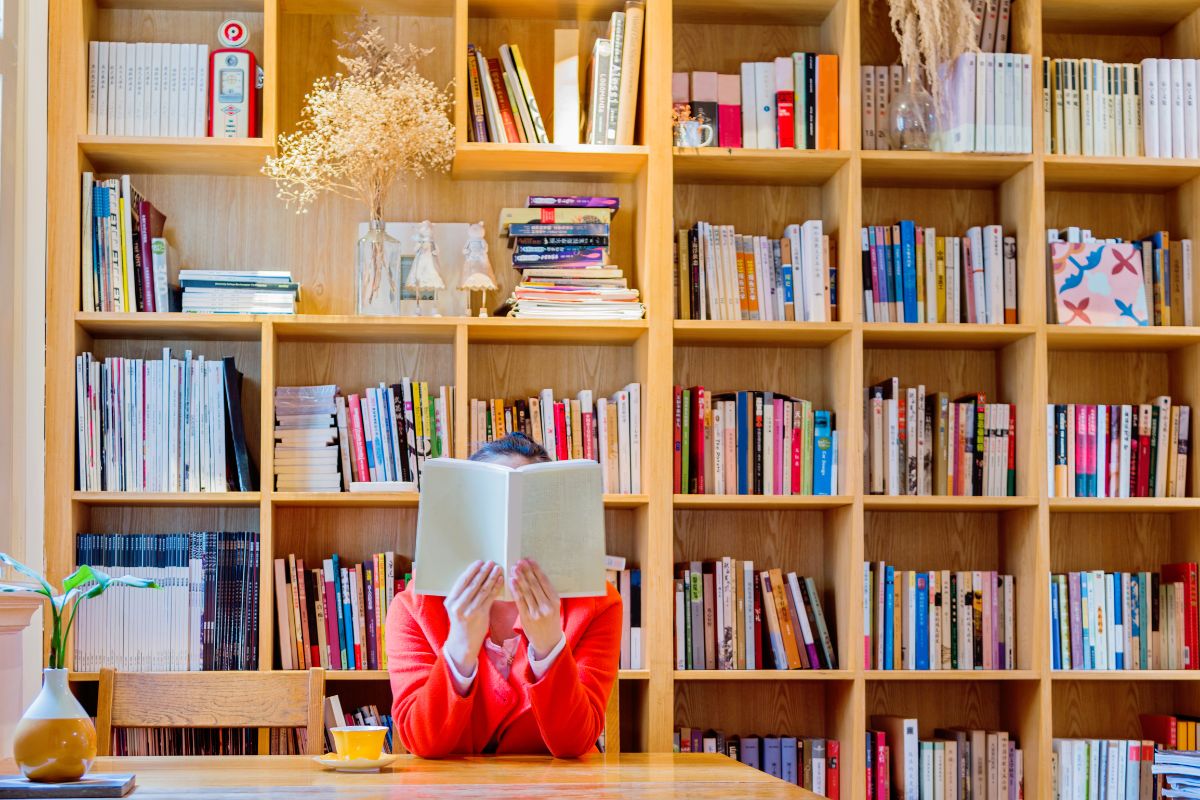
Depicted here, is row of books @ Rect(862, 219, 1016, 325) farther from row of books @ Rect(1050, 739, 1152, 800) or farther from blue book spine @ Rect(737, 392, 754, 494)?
row of books @ Rect(1050, 739, 1152, 800)

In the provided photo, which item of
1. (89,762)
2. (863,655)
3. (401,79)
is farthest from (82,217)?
(863,655)

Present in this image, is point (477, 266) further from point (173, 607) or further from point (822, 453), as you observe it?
point (173, 607)

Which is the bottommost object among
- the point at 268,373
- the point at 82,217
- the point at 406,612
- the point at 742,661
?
the point at 742,661

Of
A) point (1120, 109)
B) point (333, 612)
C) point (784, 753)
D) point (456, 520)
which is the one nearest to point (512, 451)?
point (456, 520)

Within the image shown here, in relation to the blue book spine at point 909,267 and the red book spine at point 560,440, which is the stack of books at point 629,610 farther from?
the blue book spine at point 909,267

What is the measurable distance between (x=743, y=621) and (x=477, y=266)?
1.03 m

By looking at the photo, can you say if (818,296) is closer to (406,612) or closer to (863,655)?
(863,655)

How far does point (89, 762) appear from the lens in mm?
1938

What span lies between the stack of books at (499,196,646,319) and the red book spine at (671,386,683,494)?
8.6 inches

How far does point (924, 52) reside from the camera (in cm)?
338

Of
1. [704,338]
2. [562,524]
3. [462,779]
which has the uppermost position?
[704,338]

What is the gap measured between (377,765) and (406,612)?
1.16 ft

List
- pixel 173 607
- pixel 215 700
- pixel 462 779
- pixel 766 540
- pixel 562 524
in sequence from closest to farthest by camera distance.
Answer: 1. pixel 462 779
2. pixel 562 524
3. pixel 215 700
4. pixel 173 607
5. pixel 766 540

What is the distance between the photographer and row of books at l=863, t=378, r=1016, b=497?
3.41m
